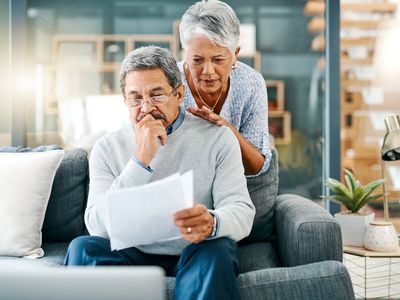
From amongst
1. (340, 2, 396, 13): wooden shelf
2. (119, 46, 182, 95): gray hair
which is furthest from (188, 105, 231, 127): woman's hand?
(340, 2, 396, 13): wooden shelf

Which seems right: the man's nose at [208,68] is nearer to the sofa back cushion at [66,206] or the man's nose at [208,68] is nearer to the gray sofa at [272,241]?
the gray sofa at [272,241]

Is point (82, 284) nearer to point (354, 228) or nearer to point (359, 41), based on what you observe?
point (354, 228)

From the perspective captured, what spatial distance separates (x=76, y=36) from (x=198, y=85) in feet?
7.52

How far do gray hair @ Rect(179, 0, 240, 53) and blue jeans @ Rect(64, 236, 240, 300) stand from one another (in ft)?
2.40

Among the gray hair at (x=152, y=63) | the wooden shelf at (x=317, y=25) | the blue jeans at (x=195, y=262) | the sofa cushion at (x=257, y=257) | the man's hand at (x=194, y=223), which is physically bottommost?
the sofa cushion at (x=257, y=257)

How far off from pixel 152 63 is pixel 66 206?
2.63 feet

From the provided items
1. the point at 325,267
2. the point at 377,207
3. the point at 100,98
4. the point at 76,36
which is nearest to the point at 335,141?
the point at 377,207

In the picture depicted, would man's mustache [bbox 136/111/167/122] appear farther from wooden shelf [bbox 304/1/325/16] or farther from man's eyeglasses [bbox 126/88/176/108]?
wooden shelf [bbox 304/1/325/16]

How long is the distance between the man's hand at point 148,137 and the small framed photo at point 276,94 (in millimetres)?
2340

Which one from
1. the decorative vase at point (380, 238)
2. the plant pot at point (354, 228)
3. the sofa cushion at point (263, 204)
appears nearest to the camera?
the sofa cushion at point (263, 204)

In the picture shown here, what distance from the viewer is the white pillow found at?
2.07 m

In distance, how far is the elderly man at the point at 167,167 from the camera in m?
1.61

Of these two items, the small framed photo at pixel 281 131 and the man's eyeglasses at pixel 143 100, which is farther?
the small framed photo at pixel 281 131

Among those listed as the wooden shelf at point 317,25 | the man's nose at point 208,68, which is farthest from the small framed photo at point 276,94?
the man's nose at point 208,68
